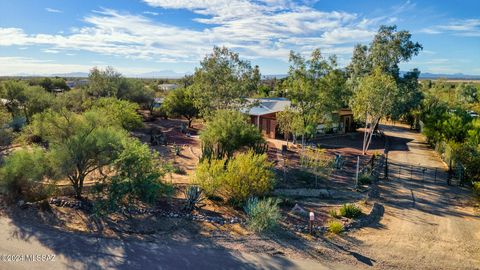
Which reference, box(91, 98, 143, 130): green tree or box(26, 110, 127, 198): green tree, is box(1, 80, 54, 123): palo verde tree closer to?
box(91, 98, 143, 130): green tree

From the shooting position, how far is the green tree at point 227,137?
55.8ft

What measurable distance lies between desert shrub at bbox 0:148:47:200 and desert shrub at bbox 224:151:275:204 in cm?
689

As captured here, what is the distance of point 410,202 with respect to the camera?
15.1 metres

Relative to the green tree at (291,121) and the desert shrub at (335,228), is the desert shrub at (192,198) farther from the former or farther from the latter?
the green tree at (291,121)

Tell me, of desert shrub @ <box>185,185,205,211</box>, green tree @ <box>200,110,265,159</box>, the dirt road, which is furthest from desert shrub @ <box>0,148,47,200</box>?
green tree @ <box>200,110,265,159</box>

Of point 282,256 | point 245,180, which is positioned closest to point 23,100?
point 245,180

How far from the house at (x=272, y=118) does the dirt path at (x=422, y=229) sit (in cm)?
1084

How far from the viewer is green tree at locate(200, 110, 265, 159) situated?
17016 millimetres

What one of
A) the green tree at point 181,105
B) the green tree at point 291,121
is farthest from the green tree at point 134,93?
the green tree at point 291,121

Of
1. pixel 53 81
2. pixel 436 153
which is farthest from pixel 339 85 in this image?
pixel 53 81

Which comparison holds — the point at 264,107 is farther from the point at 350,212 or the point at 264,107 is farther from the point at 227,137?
the point at 350,212

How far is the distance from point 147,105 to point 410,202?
38089 millimetres

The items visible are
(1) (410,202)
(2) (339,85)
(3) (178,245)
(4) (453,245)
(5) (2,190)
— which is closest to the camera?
(3) (178,245)

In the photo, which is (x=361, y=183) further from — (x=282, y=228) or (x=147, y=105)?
(x=147, y=105)
